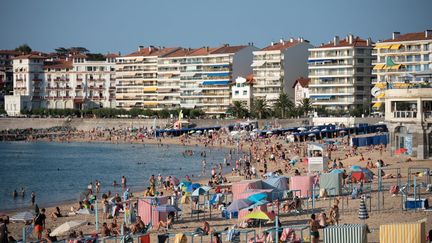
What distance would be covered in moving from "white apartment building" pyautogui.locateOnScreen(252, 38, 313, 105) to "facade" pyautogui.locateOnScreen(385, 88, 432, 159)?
4920 cm

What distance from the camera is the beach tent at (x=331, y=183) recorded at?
85.8 ft

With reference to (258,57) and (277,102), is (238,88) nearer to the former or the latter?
(258,57)

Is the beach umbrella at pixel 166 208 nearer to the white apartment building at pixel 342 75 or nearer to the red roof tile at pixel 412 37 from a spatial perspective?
the red roof tile at pixel 412 37

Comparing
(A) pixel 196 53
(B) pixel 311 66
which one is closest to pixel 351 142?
(B) pixel 311 66

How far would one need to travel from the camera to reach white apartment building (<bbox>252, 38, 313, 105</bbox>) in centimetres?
8906

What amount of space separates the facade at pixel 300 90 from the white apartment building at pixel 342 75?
2.54 meters

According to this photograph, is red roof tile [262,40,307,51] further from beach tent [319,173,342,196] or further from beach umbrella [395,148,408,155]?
beach tent [319,173,342,196]

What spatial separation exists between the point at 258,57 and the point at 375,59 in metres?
15.6

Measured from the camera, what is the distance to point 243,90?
91.2 metres

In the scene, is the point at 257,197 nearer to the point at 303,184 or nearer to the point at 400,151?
the point at 303,184

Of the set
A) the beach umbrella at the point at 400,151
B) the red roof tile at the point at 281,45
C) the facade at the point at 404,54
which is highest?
the red roof tile at the point at 281,45

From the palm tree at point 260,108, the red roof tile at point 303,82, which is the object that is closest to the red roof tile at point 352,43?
the red roof tile at point 303,82

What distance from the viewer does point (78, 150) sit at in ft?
231

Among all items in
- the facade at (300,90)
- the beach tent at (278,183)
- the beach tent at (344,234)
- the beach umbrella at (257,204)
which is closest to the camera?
the beach tent at (344,234)
